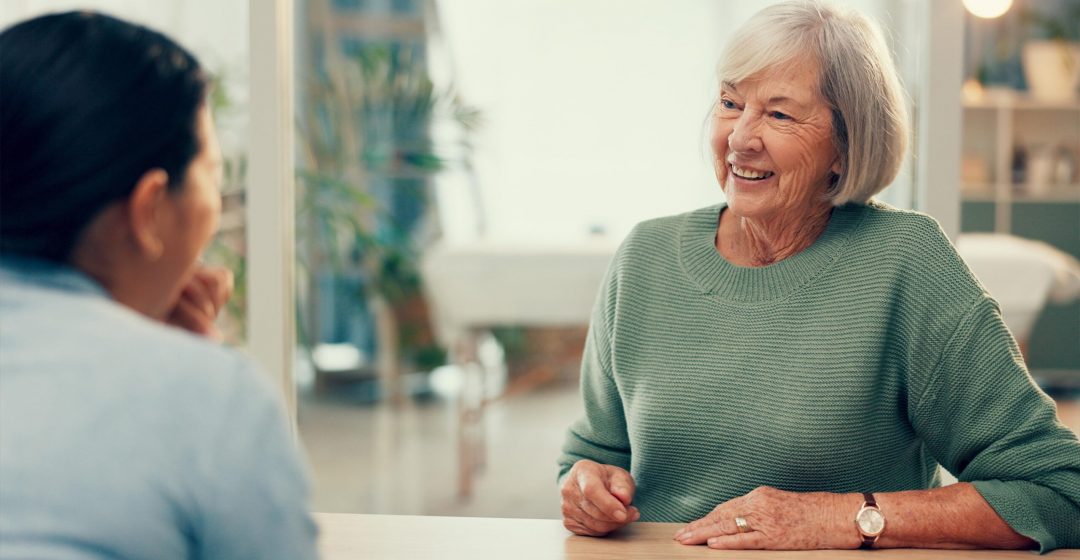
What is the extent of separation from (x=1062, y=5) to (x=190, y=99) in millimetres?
6328

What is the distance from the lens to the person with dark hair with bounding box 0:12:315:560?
606 millimetres

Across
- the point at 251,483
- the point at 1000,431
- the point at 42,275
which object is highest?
the point at 42,275

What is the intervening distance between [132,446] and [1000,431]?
101 cm

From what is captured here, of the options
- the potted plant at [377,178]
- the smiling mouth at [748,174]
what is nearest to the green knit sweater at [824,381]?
the smiling mouth at [748,174]

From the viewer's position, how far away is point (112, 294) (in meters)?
0.72

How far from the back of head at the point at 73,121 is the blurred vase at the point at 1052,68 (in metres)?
6.06

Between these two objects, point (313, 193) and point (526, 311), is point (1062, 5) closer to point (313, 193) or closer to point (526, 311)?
point (526, 311)

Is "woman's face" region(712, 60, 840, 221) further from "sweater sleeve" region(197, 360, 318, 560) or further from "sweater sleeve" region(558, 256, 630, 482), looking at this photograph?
"sweater sleeve" region(197, 360, 318, 560)

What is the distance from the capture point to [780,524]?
1136 millimetres

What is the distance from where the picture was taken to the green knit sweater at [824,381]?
1231mm

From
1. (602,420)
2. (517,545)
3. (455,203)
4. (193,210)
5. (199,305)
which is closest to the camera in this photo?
(193,210)

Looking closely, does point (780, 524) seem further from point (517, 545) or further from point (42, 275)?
point (42, 275)

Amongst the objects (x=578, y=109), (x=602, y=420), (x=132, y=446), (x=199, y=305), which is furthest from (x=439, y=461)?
(x=132, y=446)

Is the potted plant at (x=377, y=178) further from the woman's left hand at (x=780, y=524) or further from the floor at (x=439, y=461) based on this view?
the woman's left hand at (x=780, y=524)
